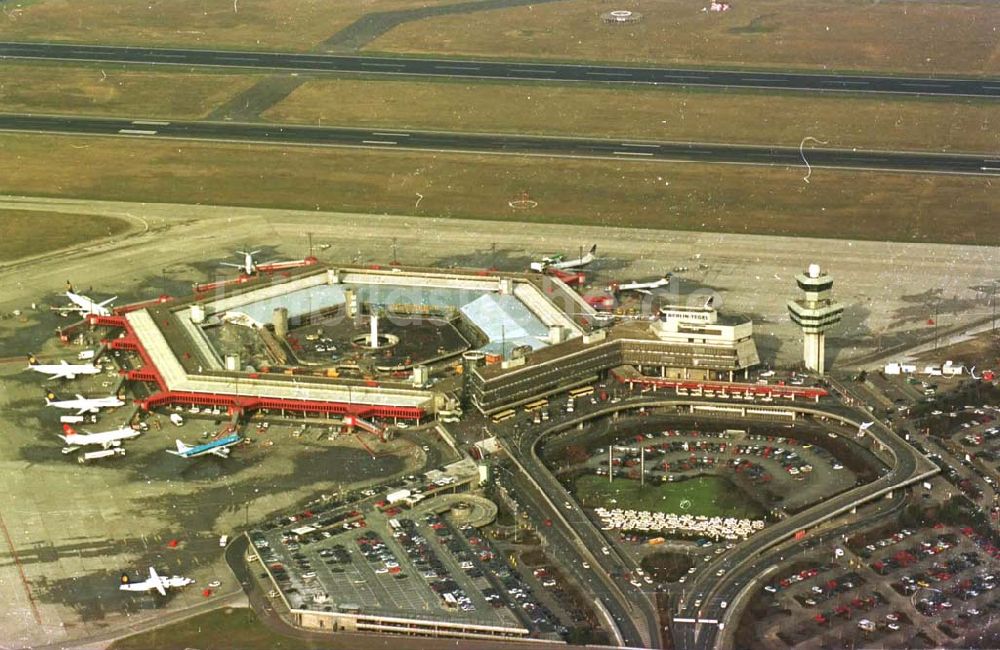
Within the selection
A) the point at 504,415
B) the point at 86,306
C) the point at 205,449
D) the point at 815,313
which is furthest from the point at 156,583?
the point at 815,313

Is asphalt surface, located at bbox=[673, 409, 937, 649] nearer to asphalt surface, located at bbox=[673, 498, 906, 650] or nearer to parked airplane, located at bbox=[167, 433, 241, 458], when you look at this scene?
asphalt surface, located at bbox=[673, 498, 906, 650]

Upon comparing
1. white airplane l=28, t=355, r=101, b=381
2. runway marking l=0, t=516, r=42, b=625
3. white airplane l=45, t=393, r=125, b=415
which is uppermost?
white airplane l=28, t=355, r=101, b=381

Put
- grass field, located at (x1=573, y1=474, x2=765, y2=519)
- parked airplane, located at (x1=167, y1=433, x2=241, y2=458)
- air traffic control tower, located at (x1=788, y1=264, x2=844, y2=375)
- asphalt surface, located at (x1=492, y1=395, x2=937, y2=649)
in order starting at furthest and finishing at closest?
air traffic control tower, located at (x1=788, y1=264, x2=844, y2=375) < parked airplane, located at (x1=167, y1=433, x2=241, y2=458) < grass field, located at (x1=573, y1=474, x2=765, y2=519) < asphalt surface, located at (x1=492, y1=395, x2=937, y2=649)

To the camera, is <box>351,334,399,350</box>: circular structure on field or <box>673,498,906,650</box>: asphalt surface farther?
<box>351,334,399,350</box>: circular structure on field

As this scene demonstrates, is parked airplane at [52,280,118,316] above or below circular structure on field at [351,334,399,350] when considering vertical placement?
above

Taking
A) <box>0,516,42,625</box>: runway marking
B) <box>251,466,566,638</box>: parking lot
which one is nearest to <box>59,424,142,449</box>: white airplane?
<box>0,516,42,625</box>: runway marking

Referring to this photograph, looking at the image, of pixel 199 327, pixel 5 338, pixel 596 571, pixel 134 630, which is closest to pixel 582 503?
pixel 596 571

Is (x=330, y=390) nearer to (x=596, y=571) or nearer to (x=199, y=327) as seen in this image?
(x=199, y=327)
